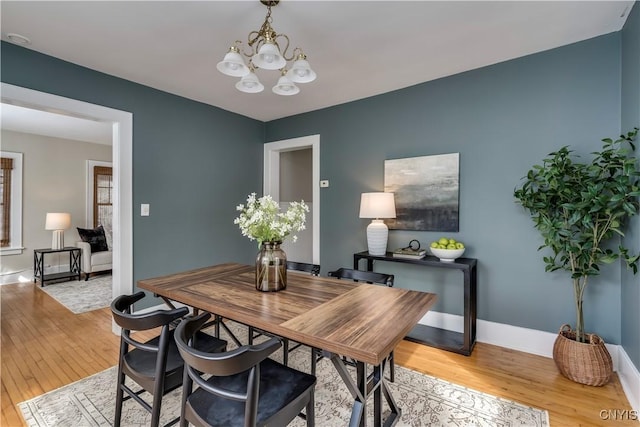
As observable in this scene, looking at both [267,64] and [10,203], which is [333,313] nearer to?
[267,64]

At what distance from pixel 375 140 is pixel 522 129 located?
1.41 m

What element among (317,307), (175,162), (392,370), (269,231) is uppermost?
(175,162)

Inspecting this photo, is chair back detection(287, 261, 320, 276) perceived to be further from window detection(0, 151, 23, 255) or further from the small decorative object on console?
window detection(0, 151, 23, 255)

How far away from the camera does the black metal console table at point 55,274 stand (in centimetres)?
489

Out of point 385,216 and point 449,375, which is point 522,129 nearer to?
point 385,216

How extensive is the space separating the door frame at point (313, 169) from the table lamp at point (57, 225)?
358 cm

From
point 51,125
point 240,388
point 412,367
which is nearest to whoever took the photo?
point 240,388

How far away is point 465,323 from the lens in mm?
2561

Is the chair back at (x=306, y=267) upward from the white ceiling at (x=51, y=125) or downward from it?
downward

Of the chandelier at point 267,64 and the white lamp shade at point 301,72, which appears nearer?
the chandelier at point 267,64

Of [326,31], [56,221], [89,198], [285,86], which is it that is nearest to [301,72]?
[285,86]

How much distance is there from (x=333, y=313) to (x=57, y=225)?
18.9 feet

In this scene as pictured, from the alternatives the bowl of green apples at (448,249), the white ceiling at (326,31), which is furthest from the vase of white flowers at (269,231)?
the bowl of green apples at (448,249)

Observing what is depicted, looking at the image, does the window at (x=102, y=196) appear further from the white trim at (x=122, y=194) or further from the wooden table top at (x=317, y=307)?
the wooden table top at (x=317, y=307)
